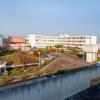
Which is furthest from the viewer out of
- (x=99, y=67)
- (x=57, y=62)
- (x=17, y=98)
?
(x=57, y=62)

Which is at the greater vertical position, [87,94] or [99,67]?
[99,67]

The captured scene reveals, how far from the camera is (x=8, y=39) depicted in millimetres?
76438

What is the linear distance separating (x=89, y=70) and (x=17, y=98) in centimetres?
572

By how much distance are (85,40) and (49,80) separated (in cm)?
7379

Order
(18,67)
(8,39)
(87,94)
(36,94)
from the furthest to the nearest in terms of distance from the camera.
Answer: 1. (8,39)
2. (18,67)
3. (87,94)
4. (36,94)

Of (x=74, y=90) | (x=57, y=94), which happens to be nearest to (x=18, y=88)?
(x=57, y=94)

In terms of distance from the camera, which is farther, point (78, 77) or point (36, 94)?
point (78, 77)

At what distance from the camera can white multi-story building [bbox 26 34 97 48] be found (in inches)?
3251

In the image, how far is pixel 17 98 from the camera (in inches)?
299

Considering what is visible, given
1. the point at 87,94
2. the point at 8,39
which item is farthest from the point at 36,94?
the point at 8,39

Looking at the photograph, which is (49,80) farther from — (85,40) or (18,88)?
(85,40)

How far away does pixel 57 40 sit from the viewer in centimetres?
8600

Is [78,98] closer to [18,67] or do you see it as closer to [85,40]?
[18,67]

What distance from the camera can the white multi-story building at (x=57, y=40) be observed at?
82575 millimetres
